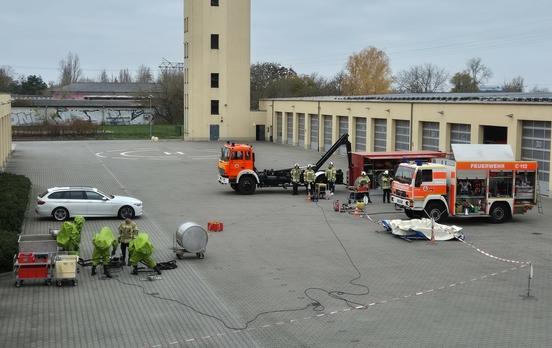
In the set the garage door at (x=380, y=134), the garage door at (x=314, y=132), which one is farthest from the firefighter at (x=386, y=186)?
the garage door at (x=314, y=132)

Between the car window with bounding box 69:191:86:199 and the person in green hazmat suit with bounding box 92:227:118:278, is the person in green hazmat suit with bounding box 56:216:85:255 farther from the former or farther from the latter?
the car window with bounding box 69:191:86:199

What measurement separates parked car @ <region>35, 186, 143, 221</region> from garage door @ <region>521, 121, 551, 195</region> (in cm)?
1859

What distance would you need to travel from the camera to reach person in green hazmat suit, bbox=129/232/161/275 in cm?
1800

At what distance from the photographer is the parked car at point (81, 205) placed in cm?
2577

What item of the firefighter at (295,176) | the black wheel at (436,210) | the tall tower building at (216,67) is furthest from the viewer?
the tall tower building at (216,67)

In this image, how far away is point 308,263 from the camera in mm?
19562

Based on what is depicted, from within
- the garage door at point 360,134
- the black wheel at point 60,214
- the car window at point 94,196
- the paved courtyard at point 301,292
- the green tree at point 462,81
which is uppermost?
the green tree at point 462,81

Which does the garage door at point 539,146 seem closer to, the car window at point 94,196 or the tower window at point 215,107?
the car window at point 94,196

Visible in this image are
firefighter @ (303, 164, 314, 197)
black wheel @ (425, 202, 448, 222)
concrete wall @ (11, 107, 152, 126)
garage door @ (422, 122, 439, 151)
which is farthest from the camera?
concrete wall @ (11, 107, 152, 126)

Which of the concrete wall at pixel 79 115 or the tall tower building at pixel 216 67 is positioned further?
the concrete wall at pixel 79 115

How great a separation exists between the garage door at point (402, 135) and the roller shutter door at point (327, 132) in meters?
12.2

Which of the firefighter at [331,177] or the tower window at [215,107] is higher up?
the tower window at [215,107]

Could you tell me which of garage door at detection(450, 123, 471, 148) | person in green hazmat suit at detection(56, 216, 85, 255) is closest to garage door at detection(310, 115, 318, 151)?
garage door at detection(450, 123, 471, 148)

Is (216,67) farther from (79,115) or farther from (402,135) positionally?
(79,115)
